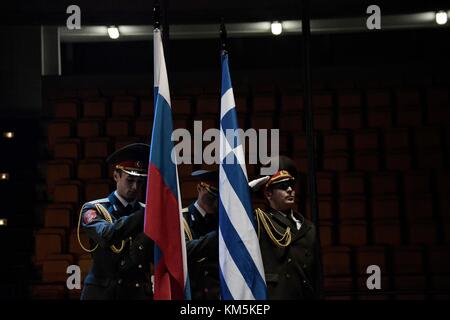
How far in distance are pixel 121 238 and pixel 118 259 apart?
14cm

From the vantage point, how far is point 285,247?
4531 millimetres

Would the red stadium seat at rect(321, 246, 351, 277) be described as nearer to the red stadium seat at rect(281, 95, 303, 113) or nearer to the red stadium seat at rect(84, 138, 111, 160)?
the red stadium seat at rect(281, 95, 303, 113)

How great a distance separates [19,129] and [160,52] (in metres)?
3.47

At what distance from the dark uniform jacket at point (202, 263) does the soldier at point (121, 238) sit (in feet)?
0.78

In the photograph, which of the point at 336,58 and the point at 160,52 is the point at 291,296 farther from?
the point at 336,58

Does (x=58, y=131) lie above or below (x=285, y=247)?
above

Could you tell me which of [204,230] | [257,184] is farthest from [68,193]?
[257,184]

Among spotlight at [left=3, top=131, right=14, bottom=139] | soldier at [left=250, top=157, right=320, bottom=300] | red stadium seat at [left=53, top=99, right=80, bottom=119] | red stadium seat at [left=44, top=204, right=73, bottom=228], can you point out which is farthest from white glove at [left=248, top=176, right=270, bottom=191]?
spotlight at [left=3, top=131, right=14, bottom=139]

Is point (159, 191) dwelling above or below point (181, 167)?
below

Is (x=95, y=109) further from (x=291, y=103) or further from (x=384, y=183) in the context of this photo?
(x=384, y=183)

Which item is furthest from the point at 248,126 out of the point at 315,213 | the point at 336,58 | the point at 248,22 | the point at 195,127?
the point at 315,213

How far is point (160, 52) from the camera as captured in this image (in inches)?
176

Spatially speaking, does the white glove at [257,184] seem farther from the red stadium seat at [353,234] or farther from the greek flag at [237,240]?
the red stadium seat at [353,234]

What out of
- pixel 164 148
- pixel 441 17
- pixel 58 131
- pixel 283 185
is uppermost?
pixel 441 17
